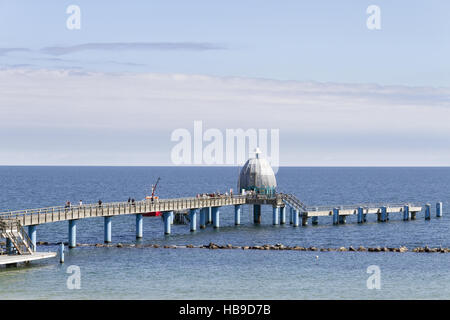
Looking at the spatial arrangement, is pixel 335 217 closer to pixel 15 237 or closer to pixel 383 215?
pixel 383 215

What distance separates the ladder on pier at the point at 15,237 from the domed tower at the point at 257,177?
39910mm

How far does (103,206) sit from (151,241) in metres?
5.82

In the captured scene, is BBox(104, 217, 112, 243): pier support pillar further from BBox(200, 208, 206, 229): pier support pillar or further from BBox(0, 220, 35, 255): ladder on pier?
BBox(200, 208, 206, 229): pier support pillar

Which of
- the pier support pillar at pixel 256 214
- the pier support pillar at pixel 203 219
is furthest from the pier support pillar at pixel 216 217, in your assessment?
the pier support pillar at pixel 256 214

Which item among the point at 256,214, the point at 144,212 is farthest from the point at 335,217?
the point at 144,212

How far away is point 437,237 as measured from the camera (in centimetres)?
7869

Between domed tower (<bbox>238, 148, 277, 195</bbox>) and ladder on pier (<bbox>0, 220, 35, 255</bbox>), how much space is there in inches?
1571

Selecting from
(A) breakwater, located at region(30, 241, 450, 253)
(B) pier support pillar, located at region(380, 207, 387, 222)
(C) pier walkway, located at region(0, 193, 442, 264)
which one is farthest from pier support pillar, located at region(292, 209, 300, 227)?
(A) breakwater, located at region(30, 241, 450, 253)

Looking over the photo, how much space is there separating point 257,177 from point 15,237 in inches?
1618

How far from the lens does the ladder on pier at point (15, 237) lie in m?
55.0

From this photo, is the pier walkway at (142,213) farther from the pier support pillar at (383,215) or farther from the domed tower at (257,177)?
the domed tower at (257,177)
